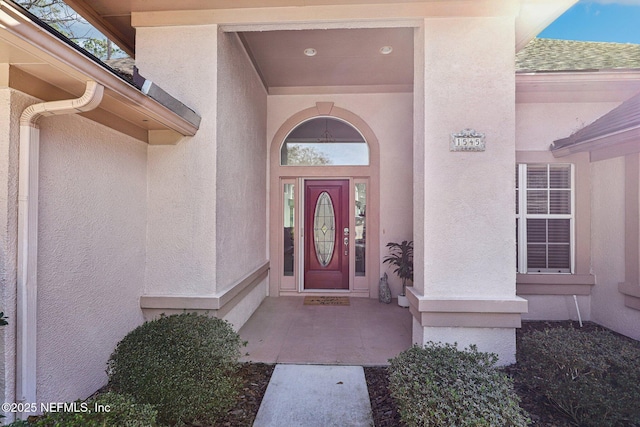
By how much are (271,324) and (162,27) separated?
4238 mm

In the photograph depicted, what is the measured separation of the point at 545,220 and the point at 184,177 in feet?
17.8

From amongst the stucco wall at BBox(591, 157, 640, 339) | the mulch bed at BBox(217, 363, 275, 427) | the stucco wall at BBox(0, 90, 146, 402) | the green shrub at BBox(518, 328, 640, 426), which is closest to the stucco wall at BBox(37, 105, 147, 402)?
the stucco wall at BBox(0, 90, 146, 402)

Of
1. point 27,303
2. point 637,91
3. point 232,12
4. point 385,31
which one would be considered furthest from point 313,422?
point 637,91

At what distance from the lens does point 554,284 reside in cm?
516

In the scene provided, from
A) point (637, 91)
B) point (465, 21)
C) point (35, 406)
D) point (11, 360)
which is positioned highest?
point (465, 21)

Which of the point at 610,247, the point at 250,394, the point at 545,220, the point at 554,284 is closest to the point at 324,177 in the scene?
the point at 545,220

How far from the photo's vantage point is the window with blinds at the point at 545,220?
526 cm

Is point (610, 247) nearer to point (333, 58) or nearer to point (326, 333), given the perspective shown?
point (326, 333)

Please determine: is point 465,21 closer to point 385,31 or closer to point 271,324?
point 385,31

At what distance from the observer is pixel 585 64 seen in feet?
18.1

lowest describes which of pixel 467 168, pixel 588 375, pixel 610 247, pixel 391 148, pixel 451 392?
pixel 588 375

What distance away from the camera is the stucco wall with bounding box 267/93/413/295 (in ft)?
21.7

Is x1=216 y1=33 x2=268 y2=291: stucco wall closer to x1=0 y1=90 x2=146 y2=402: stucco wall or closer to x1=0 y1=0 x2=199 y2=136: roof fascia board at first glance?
x1=0 y1=90 x2=146 y2=402: stucco wall

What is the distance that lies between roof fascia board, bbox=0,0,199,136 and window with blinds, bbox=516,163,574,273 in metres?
5.30
